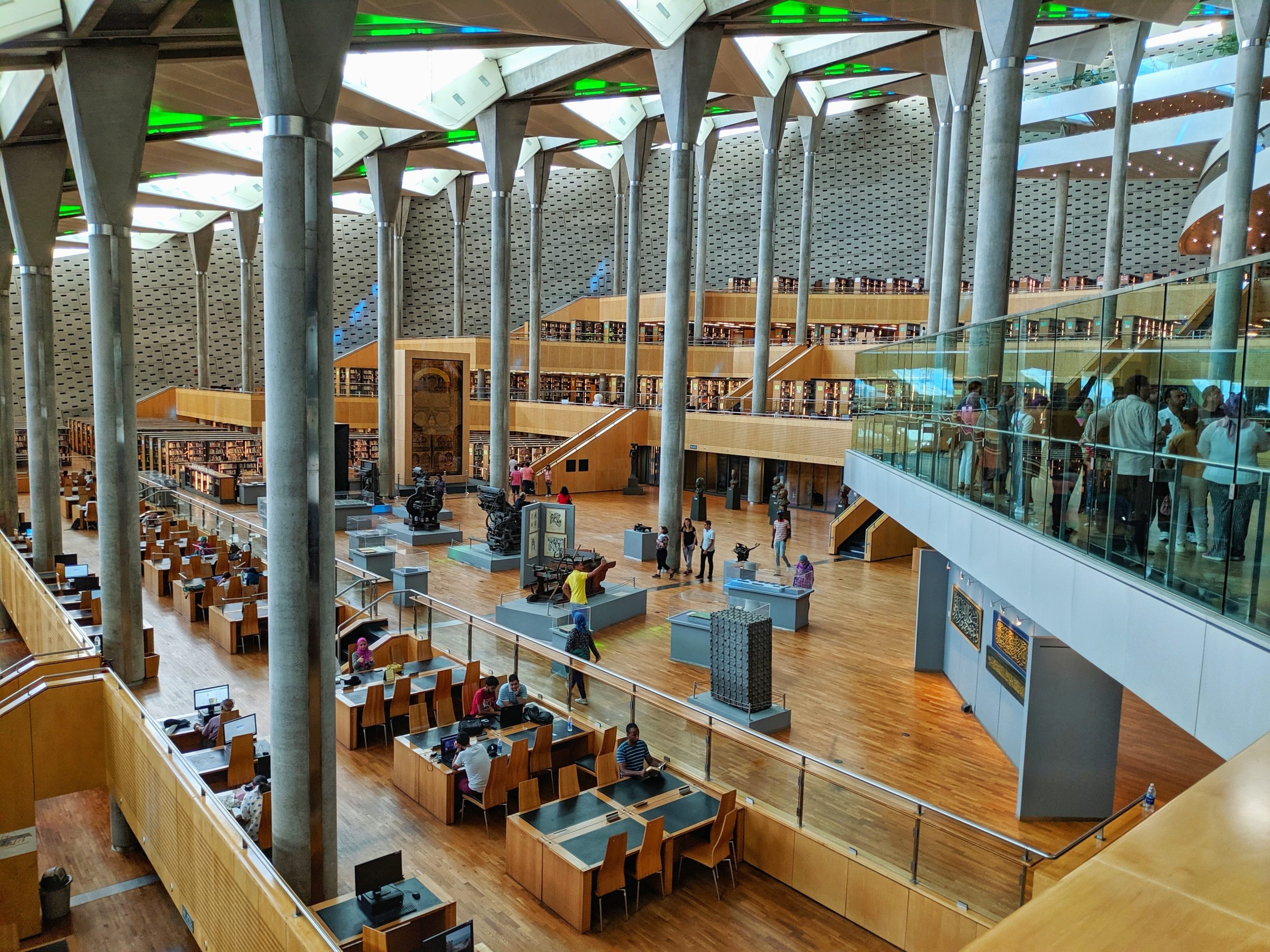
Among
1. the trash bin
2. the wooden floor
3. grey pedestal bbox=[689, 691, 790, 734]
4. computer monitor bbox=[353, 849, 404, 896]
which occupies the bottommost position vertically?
the trash bin

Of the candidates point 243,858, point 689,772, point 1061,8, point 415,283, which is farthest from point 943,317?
point 415,283

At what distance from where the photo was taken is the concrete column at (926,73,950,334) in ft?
85.7

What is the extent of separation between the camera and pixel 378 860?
6559 mm

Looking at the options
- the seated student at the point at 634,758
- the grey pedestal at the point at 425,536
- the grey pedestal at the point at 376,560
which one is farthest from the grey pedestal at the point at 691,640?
the grey pedestal at the point at 425,536

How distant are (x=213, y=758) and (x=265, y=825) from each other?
1484 millimetres

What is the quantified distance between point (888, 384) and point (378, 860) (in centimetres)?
1059

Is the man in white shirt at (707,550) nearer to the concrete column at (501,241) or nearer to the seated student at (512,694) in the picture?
the seated student at (512,694)

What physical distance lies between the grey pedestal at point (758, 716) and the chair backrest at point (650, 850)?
2.87 meters

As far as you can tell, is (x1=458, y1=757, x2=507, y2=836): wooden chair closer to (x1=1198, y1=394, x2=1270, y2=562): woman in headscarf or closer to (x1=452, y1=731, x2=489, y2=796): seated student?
(x1=452, y1=731, x2=489, y2=796): seated student

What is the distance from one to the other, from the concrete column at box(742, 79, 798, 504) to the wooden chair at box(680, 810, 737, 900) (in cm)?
1890

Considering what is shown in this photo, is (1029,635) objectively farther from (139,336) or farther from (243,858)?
(139,336)

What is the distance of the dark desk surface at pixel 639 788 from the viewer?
8.41 m

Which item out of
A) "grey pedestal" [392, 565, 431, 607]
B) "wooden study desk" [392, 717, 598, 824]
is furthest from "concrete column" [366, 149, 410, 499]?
"wooden study desk" [392, 717, 598, 824]

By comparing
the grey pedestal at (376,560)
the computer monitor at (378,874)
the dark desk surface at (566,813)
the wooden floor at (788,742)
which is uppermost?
the grey pedestal at (376,560)
